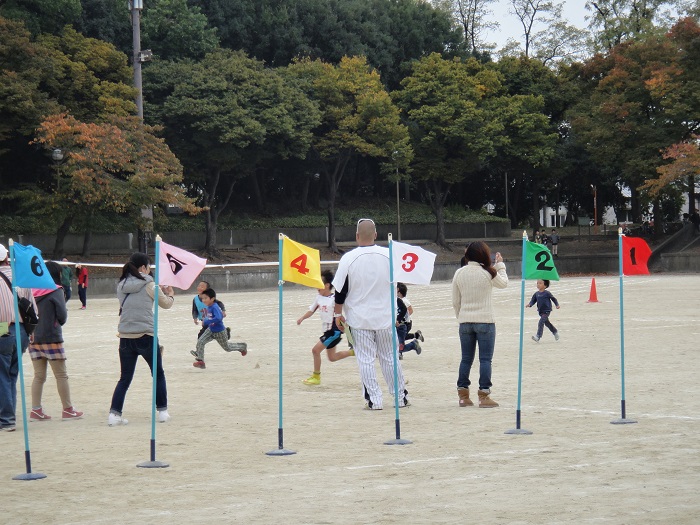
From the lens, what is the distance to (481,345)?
11812mm

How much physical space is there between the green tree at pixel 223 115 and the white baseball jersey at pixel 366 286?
43239mm

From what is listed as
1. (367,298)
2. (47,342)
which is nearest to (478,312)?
(367,298)

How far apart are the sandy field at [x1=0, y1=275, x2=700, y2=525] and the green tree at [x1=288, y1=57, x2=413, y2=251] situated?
43.7 metres

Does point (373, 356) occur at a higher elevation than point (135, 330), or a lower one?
lower

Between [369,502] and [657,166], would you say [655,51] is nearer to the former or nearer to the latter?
[657,166]

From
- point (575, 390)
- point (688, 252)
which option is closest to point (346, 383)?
point (575, 390)

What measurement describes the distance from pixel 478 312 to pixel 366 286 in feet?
4.01

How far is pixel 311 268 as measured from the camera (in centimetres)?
1037

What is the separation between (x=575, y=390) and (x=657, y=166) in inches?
1932

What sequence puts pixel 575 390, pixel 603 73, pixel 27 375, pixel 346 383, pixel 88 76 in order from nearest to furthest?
pixel 575 390 → pixel 346 383 → pixel 27 375 → pixel 88 76 → pixel 603 73

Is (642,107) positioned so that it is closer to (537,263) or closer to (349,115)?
(349,115)

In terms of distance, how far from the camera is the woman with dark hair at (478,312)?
38.6 ft

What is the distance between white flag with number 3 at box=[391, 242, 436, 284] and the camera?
11266 millimetres

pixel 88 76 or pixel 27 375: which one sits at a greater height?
pixel 88 76
